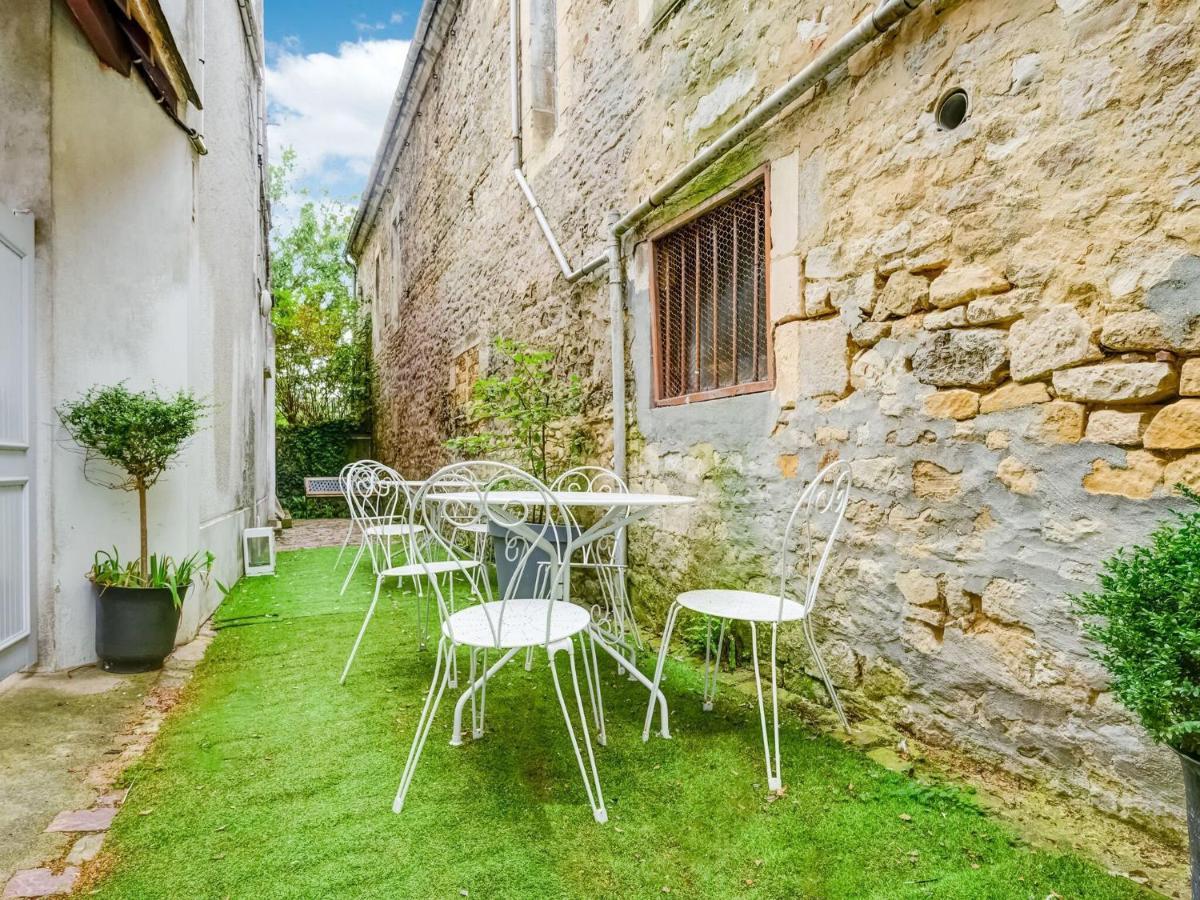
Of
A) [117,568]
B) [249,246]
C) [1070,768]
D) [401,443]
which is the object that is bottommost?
[1070,768]

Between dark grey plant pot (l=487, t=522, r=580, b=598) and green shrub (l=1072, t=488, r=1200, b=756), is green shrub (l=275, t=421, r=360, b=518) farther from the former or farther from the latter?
green shrub (l=1072, t=488, r=1200, b=756)

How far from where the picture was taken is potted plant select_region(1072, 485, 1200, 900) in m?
1.11

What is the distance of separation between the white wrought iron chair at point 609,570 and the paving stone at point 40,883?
180 cm

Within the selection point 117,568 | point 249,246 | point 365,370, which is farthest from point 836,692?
point 365,370

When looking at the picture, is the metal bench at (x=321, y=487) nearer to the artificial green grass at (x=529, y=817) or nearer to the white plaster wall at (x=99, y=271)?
the white plaster wall at (x=99, y=271)

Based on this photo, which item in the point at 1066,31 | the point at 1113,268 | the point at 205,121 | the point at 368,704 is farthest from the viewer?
the point at 205,121

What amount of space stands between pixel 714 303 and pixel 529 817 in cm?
237

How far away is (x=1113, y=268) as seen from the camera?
1.61 metres

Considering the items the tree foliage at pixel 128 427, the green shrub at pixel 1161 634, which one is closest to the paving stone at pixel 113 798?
the tree foliage at pixel 128 427

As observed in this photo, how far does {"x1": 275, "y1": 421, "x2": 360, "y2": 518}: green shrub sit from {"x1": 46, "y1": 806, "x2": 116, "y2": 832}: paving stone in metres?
9.32

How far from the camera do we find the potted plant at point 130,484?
2816mm

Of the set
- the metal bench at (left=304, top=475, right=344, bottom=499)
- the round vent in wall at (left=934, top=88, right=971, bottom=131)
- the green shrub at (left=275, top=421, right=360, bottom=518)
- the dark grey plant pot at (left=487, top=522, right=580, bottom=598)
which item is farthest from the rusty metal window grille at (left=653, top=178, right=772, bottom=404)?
the green shrub at (left=275, top=421, right=360, bottom=518)

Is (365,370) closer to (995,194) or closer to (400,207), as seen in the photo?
(400,207)

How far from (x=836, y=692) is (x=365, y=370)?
1188 cm
